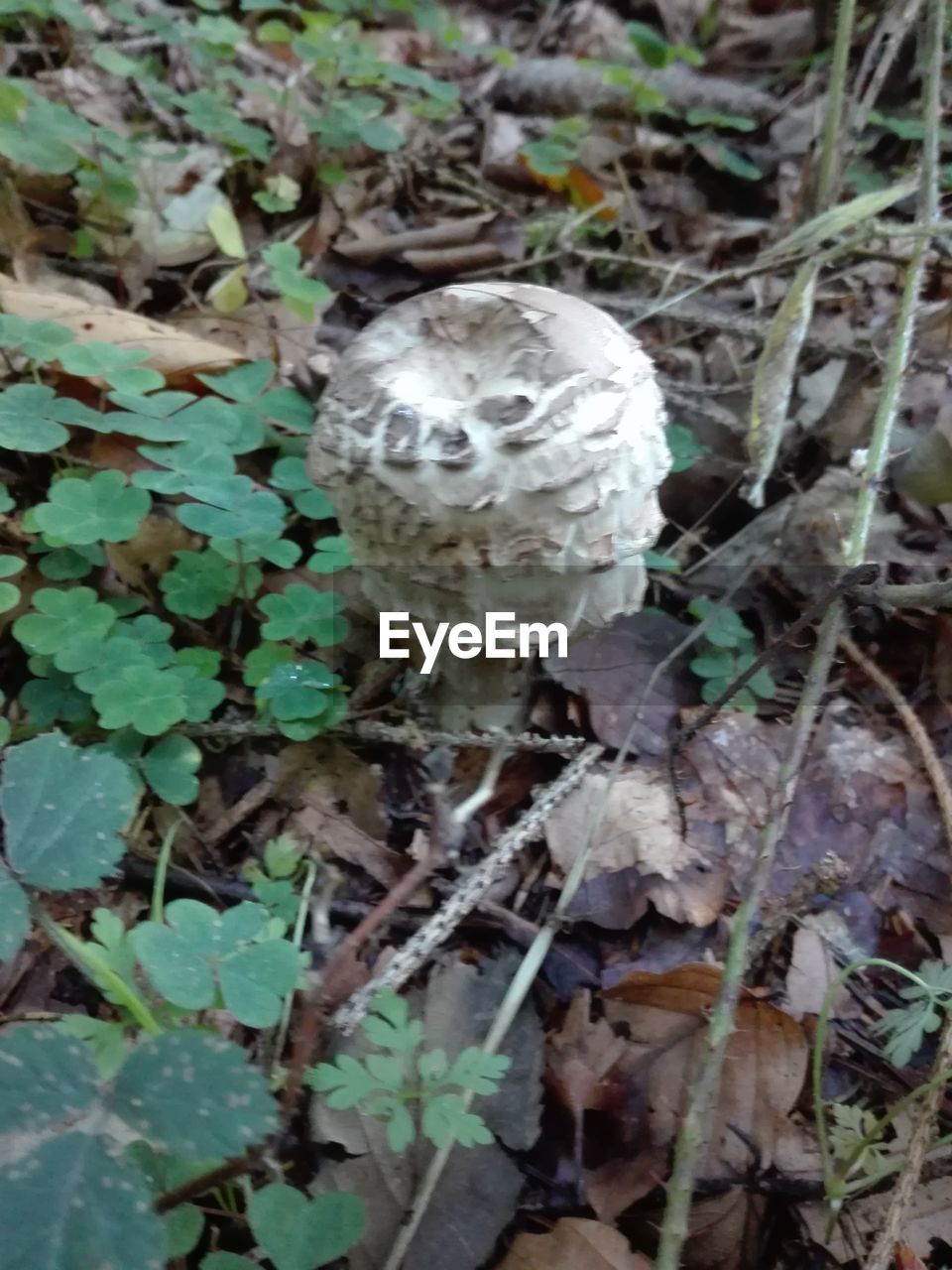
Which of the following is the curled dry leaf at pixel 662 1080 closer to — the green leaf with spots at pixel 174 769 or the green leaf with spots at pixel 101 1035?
the green leaf with spots at pixel 101 1035

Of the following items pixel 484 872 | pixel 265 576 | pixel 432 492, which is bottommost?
pixel 484 872

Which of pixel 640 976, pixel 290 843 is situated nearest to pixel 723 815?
pixel 640 976

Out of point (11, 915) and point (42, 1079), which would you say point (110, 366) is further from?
point (42, 1079)

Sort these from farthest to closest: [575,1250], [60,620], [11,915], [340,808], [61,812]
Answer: [340,808] < [60,620] < [575,1250] < [61,812] < [11,915]

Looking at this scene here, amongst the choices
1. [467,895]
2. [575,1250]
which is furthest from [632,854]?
[575,1250]

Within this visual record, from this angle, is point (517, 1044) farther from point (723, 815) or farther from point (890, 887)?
point (890, 887)

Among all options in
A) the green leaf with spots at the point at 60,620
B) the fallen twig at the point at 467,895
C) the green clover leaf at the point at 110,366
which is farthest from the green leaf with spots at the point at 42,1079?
the green clover leaf at the point at 110,366

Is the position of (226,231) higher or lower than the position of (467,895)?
higher
